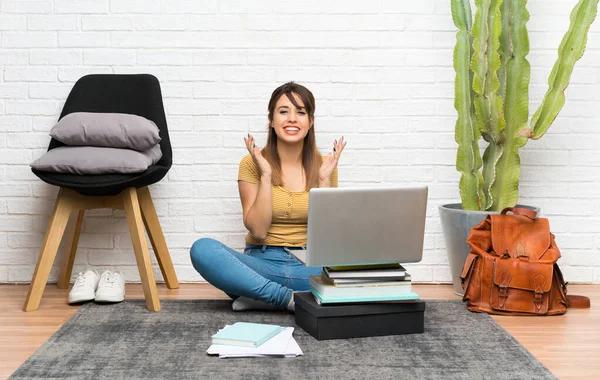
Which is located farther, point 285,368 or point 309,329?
point 309,329

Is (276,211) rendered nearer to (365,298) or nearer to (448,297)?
(365,298)

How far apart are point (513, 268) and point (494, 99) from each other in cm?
71

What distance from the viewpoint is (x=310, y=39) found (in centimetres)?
339

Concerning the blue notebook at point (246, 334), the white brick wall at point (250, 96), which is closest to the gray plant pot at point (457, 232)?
the white brick wall at point (250, 96)

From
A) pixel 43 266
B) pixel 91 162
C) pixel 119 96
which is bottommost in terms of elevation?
pixel 43 266

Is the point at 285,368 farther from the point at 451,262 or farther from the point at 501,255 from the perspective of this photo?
the point at 451,262

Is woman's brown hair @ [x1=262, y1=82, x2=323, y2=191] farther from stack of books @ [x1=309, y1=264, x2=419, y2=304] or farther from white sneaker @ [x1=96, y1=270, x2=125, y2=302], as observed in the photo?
white sneaker @ [x1=96, y1=270, x2=125, y2=302]

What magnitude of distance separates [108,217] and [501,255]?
1690 millimetres

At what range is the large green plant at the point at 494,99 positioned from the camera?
3109 mm

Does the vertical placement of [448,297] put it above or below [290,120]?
below

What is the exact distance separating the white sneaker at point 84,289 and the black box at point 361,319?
0.89 metres

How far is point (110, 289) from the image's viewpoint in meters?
2.95

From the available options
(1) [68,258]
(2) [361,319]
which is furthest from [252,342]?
(1) [68,258]

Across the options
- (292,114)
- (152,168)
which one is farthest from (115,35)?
(292,114)
